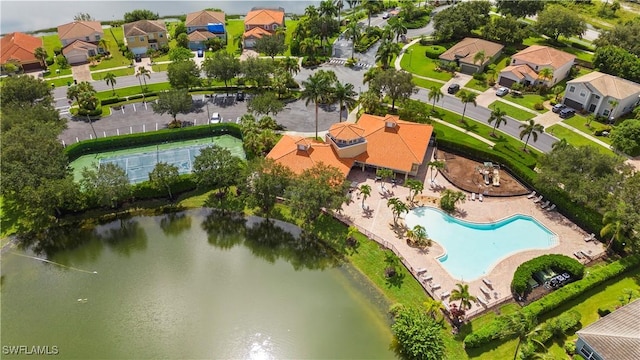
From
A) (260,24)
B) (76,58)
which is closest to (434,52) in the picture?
(260,24)

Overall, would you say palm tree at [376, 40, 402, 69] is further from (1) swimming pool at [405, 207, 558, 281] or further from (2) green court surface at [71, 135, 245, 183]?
(1) swimming pool at [405, 207, 558, 281]

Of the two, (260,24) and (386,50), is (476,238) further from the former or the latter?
(260,24)

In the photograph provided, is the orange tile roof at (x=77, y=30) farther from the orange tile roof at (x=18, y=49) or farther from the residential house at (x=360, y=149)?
the residential house at (x=360, y=149)

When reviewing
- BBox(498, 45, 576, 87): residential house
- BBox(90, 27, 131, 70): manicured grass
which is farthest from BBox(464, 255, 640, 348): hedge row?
BBox(90, 27, 131, 70): manicured grass

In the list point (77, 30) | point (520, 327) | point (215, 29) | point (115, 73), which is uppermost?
point (215, 29)

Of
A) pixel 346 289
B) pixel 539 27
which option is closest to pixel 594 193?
pixel 346 289

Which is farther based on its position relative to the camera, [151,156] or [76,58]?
[76,58]
